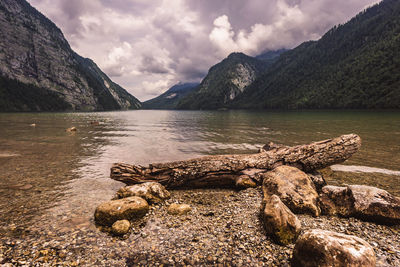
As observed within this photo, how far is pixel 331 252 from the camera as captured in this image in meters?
3.82

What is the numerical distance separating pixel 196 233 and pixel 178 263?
4.10ft

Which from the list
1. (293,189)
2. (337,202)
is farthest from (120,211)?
(337,202)

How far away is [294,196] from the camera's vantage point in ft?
22.8

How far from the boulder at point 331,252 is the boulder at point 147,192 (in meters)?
5.45

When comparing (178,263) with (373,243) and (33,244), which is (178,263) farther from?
(373,243)

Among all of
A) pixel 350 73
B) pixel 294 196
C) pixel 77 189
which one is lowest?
pixel 77 189

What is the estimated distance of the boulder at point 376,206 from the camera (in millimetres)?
5867

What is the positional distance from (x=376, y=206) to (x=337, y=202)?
3.43 feet

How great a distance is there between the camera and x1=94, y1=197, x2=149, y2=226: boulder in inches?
247

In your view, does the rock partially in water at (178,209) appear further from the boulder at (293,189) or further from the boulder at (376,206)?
the boulder at (376,206)

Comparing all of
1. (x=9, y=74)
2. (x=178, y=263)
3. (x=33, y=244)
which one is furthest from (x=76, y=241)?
(x=9, y=74)

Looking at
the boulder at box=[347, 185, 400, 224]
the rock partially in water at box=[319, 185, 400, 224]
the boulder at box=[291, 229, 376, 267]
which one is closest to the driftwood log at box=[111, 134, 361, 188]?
the rock partially in water at box=[319, 185, 400, 224]

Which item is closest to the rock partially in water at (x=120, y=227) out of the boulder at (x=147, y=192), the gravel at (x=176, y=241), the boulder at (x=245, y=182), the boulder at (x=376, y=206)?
the gravel at (x=176, y=241)

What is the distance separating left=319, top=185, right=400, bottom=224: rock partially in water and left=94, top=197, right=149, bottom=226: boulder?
6.82 m
